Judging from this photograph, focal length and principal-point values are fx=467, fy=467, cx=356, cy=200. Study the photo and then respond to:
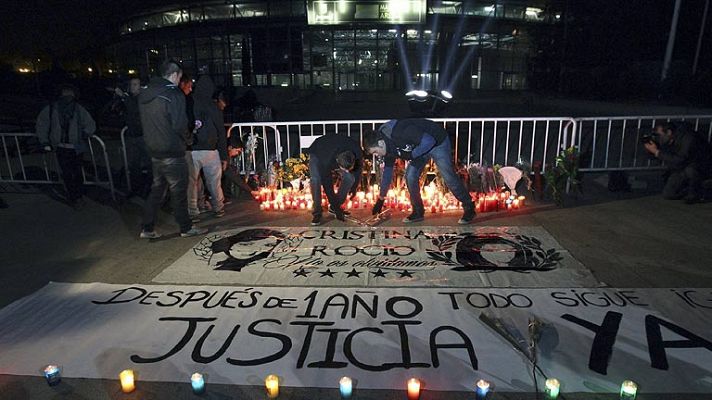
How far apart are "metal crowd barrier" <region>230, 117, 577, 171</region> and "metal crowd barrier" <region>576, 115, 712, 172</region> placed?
49 centimetres

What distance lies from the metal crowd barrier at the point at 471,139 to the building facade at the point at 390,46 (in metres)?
13.8

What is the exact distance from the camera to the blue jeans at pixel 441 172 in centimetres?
608

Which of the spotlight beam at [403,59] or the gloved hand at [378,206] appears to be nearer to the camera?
the gloved hand at [378,206]

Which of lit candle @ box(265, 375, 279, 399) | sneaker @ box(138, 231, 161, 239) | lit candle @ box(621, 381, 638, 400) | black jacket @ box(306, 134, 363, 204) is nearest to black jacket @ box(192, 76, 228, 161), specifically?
sneaker @ box(138, 231, 161, 239)

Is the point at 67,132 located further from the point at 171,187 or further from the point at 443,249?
the point at 443,249

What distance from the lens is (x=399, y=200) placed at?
→ 7.20 meters

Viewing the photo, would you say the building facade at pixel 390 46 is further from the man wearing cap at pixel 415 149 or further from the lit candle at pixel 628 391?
the lit candle at pixel 628 391

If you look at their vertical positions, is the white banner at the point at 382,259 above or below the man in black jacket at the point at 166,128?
below

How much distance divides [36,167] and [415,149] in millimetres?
9287

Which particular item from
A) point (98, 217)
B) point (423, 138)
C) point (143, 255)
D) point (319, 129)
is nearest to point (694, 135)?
point (423, 138)

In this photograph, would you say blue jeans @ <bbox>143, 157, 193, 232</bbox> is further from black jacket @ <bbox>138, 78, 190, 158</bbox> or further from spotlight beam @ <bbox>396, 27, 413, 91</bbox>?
spotlight beam @ <bbox>396, 27, 413, 91</bbox>

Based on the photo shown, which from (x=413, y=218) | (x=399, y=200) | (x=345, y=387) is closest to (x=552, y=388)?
(x=345, y=387)

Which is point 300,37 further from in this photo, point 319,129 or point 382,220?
point 382,220

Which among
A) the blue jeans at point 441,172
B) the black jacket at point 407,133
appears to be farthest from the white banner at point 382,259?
the black jacket at point 407,133
